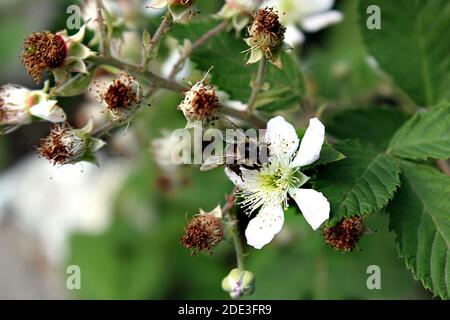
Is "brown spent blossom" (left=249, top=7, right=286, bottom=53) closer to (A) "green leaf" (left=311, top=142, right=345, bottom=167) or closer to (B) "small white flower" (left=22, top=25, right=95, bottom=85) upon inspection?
(A) "green leaf" (left=311, top=142, right=345, bottom=167)

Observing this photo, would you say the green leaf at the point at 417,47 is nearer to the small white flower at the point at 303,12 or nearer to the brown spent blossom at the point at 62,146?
the small white flower at the point at 303,12

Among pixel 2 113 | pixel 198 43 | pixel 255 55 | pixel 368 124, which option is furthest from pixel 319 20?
pixel 2 113

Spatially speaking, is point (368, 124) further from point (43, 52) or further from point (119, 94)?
point (43, 52)

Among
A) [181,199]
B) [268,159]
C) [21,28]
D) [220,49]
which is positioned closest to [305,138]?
[268,159]

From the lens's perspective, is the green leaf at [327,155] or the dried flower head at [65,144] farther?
the dried flower head at [65,144]

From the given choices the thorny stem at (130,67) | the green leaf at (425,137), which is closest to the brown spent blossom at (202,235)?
the thorny stem at (130,67)

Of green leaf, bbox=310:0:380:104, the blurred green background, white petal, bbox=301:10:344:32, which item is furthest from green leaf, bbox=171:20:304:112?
green leaf, bbox=310:0:380:104
